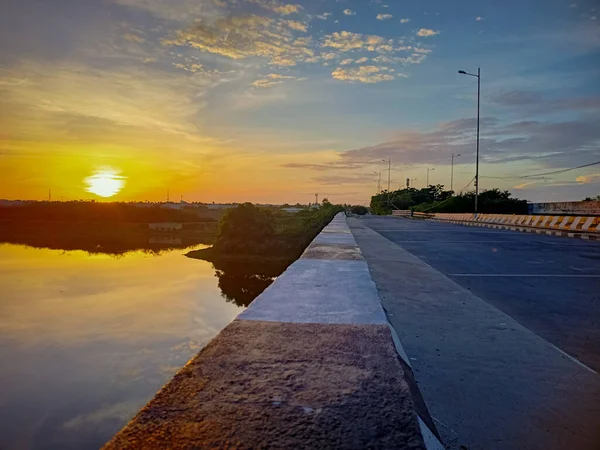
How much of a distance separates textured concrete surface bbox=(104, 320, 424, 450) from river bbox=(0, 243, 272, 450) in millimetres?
18087

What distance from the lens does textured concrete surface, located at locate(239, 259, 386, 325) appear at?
221 centimetres

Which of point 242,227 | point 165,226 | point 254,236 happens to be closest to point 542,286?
point 242,227

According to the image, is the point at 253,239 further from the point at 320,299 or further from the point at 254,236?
the point at 320,299

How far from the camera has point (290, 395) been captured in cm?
123

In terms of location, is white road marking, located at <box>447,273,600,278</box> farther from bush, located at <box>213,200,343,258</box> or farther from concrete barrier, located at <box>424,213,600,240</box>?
bush, located at <box>213,200,343,258</box>

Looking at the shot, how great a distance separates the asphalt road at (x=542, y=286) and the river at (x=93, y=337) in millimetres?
15203

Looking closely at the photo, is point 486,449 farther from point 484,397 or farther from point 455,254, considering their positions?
point 455,254

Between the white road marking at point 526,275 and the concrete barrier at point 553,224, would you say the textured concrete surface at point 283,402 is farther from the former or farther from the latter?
the concrete barrier at point 553,224

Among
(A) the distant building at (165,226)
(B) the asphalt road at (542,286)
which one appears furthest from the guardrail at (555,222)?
(A) the distant building at (165,226)

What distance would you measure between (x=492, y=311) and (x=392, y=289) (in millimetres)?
1480

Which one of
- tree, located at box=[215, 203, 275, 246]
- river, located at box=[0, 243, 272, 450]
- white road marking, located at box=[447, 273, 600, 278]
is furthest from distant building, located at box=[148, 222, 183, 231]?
white road marking, located at box=[447, 273, 600, 278]

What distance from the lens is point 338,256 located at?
17.3ft

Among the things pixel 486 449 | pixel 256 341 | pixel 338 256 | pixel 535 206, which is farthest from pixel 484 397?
pixel 535 206

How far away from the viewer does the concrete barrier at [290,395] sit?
3.33 ft
